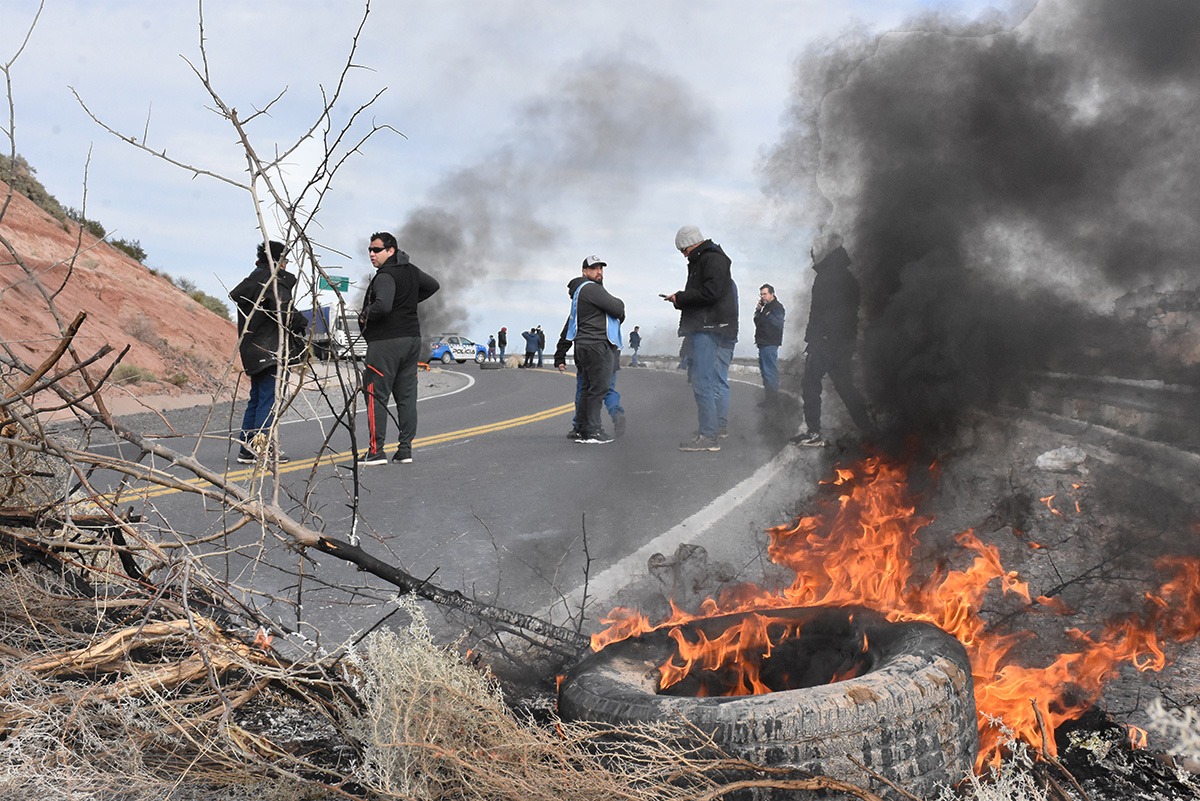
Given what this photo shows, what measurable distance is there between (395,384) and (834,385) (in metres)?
4.56

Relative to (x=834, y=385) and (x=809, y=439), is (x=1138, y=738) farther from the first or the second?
(x=809, y=439)

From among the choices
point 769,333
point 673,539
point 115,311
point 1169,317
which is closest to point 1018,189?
point 1169,317

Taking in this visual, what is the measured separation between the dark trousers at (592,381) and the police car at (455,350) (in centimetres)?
4632

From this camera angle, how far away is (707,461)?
31.0 ft

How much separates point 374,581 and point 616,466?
4.40 metres

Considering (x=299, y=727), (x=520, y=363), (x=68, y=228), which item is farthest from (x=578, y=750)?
(x=520, y=363)

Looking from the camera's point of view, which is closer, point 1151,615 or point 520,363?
point 1151,615

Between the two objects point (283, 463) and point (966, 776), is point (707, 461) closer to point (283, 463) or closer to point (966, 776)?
point (283, 463)

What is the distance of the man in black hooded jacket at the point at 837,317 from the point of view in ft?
20.3

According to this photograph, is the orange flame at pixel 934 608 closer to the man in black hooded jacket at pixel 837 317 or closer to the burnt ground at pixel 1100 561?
the burnt ground at pixel 1100 561

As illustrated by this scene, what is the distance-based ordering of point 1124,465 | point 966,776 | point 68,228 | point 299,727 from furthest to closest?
point 68,228, point 1124,465, point 299,727, point 966,776

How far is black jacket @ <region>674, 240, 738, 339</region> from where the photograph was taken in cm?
1060

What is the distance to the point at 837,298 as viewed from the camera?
6.93m

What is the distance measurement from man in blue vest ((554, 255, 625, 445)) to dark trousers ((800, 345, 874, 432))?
2321mm
